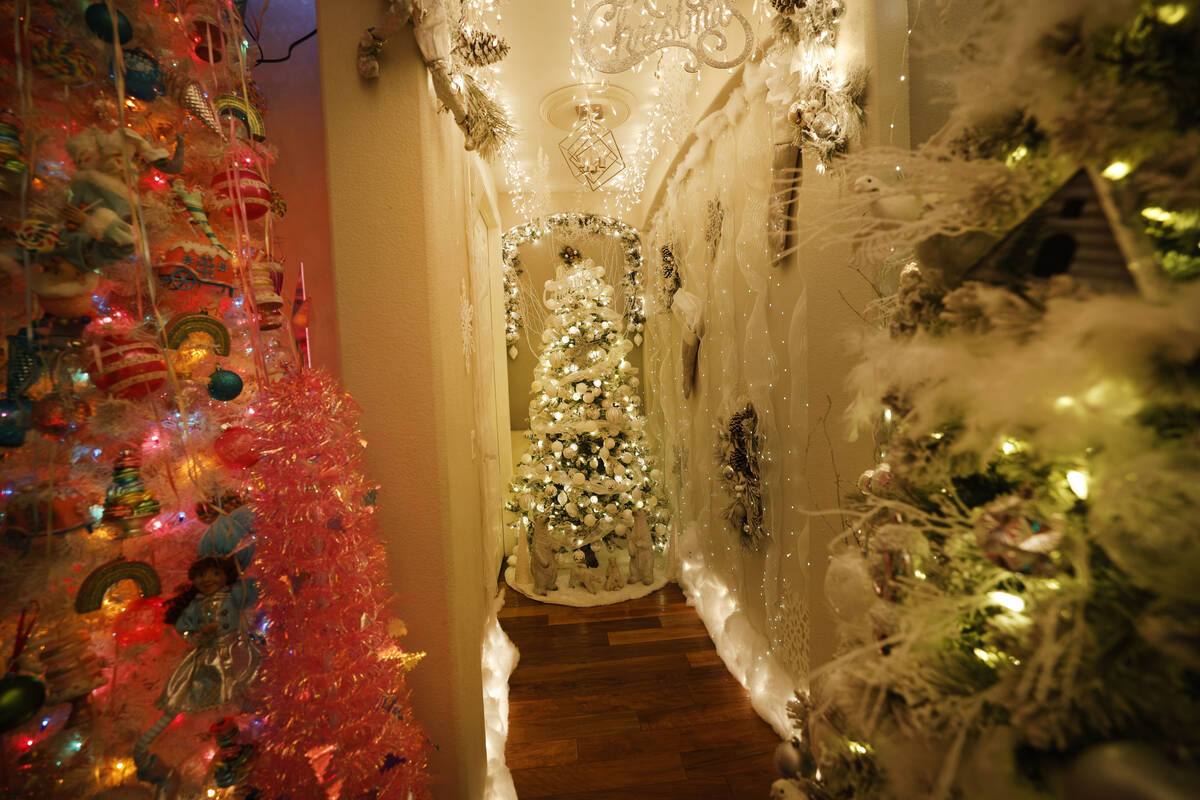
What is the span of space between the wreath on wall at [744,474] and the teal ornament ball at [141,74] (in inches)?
89.4

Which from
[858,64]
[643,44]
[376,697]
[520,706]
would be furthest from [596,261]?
[376,697]

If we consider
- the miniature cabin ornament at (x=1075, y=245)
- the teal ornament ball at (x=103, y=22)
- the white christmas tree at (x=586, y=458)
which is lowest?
the white christmas tree at (x=586, y=458)

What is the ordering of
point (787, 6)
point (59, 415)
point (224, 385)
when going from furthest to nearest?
1. point (787, 6)
2. point (224, 385)
3. point (59, 415)

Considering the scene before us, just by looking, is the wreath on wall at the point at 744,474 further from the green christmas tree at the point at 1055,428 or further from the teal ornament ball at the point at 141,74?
the teal ornament ball at the point at 141,74

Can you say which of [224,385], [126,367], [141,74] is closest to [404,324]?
[224,385]

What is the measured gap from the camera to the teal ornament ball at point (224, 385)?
1.10 metres

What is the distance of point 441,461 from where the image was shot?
149cm

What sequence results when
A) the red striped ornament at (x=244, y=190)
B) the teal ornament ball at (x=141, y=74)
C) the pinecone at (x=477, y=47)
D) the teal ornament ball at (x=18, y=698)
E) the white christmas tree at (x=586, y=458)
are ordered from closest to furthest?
the teal ornament ball at (x=18, y=698) < the teal ornament ball at (x=141, y=74) < the red striped ornament at (x=244, y=190) < the pinecone at (x=477, y=47) < the white christmas tree at (x=586, y=458)

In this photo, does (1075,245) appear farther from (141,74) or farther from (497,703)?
(497,703)

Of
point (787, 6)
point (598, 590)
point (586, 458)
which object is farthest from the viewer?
point (586, 458)

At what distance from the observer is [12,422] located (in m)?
0.81

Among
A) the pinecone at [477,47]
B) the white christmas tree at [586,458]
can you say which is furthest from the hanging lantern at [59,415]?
the white christmas tree at [586,458]

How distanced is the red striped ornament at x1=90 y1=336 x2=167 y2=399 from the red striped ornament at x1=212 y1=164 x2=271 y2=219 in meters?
0.47

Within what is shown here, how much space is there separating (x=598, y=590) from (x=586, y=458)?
993 millimetres
